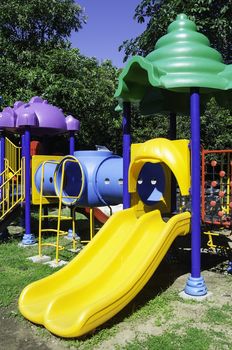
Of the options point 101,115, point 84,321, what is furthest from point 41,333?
point 101,115

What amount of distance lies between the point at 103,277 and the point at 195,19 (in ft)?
24.2

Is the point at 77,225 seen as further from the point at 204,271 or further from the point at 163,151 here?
the point at 163,151

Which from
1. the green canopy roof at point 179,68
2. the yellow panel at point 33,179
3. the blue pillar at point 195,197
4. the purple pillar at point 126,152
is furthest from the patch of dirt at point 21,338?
the yellow panel at point 33,179

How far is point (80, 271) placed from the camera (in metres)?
5.48

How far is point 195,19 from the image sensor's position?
1006 centimetres

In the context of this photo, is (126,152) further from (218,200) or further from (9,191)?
(9,191)

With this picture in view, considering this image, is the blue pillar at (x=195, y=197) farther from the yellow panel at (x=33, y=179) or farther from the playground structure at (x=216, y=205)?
the yellow panel at (x=33, y=179)

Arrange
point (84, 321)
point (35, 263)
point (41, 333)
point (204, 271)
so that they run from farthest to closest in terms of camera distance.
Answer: point (35, 263) < point (204, 271) < point (41, 333) < point (84, 321)

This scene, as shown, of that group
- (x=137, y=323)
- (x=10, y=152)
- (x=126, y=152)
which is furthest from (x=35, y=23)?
(x=137, y=323)

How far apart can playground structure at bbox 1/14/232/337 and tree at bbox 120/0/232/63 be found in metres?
3.78

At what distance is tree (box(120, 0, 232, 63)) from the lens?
9.94 metres

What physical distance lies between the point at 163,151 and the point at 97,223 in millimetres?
6692

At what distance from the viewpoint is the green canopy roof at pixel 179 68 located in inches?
219

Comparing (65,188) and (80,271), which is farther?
(65,188)
